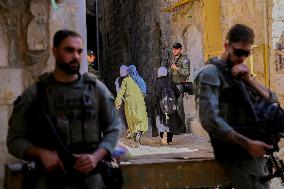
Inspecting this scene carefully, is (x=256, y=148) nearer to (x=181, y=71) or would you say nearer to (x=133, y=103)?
(x=181, y=71)

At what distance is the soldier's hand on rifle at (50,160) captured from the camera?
313 cm

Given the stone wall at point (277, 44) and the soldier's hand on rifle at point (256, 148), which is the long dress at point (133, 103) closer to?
the stone wall at point (277, 44)

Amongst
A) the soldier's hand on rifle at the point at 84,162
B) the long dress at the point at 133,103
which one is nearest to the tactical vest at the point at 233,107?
the soldier's hand on rifle at the point at 84,162

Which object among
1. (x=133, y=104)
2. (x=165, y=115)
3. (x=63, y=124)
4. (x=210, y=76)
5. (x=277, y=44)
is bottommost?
(x=165, y=115)

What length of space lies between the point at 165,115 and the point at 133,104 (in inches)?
27.2

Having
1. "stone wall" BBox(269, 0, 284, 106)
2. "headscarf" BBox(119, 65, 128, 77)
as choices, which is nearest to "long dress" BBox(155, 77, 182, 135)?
"headscarf" BBox(119, 65, 128, 77)

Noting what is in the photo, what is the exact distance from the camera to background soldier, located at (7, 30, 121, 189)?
3197 millimetres

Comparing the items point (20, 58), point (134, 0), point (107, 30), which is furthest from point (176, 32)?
point (107, 30)

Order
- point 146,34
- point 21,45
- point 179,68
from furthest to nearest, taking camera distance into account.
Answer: point 146,34
point 179,68
point 21,45

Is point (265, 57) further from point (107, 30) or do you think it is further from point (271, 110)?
point (107, 30)

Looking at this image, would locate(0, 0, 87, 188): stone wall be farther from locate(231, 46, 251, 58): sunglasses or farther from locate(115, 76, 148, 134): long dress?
locate(115, 76, 148, 134): long dress

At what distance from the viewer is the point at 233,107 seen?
12.7ft

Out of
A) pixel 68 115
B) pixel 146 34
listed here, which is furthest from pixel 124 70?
pixel 146 34

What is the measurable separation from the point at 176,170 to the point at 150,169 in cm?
21
